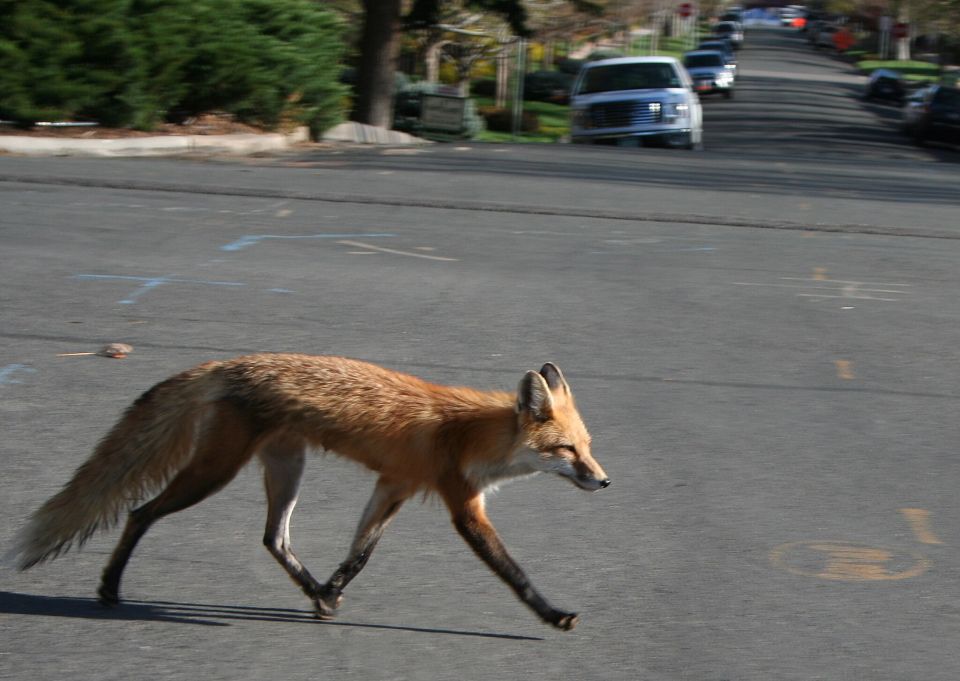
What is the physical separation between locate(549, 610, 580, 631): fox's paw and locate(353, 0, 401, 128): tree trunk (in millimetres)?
22330

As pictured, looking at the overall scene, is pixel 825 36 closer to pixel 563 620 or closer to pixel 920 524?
pixel 920 524

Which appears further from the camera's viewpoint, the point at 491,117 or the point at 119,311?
the point at 491,117

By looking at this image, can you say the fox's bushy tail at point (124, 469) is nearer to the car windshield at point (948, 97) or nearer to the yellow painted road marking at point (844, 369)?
the yellow painted road marking at point (844, 369)

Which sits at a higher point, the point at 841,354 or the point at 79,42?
the point at 79,42

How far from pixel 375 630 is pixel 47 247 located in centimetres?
812

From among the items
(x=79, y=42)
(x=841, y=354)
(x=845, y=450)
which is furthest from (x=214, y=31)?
(x=845, y=450)

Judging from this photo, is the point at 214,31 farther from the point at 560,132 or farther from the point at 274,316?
the point at 560,132

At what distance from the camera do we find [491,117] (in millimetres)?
38062

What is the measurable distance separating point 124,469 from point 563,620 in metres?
1.76

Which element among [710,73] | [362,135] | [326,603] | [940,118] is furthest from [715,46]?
[326,603]

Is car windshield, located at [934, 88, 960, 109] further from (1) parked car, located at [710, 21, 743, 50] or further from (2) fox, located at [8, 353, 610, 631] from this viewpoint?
(1) parked car, located at [710, 21, 743, 50]

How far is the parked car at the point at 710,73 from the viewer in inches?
2255

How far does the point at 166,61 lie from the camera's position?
20.5m

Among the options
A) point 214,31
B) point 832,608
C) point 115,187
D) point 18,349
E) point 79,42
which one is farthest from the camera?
point 214,31
